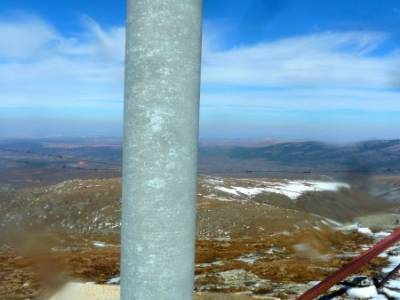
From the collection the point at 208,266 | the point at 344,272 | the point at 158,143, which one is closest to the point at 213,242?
the point at 208,266

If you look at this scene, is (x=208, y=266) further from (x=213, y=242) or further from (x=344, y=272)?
(x=344, y=272)

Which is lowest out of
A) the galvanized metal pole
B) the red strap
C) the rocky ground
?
the rocky ground

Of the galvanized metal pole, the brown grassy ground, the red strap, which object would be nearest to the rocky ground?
the brown grassy ground

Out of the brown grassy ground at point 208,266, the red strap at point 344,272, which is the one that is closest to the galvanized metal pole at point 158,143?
the red strap at point 344,272

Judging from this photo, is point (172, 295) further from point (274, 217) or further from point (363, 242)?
point (274, 217)

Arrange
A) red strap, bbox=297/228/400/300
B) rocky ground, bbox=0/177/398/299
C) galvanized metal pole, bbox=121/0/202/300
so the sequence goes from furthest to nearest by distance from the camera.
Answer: rocky ground, bbox=0/177/398/299 < red strap, bbox=297/228/400/300 < galvanized metal pole, bbox=121/0/202/300

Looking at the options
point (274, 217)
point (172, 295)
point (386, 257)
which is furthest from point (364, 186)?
point (274, 217)

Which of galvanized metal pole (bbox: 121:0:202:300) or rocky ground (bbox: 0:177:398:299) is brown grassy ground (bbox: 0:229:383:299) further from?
galvanized metal pole (bbox: 121:0:202:300)
